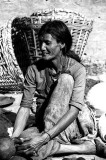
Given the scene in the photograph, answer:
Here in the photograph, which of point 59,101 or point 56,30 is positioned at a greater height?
point 56,30

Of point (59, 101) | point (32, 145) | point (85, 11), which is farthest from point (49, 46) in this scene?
point (85, 11)

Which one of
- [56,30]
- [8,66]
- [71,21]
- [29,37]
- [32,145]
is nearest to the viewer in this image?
[32,145]

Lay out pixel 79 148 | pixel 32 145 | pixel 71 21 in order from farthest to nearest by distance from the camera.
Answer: pixel 71 21, pixel 79 148, pixel 32 145

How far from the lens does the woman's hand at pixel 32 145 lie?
2477mm

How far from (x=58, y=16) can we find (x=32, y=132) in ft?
9.13

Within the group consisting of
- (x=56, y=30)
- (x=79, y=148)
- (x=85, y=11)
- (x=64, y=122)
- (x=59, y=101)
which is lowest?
(x=79, y=148)

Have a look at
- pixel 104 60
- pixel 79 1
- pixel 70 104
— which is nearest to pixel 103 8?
pixel 79 1

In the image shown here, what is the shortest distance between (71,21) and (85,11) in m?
1.40

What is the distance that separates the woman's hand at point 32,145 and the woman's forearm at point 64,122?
0.28 feet

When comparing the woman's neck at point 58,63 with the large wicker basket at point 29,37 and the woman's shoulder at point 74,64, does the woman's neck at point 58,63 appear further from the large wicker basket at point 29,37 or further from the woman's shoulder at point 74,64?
the large wicker basket at point 29,37

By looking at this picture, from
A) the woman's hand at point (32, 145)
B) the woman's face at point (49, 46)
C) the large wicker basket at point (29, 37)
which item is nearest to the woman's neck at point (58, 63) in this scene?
the woman's face at point (49, 46)

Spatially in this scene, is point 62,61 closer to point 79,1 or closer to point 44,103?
point 44,103

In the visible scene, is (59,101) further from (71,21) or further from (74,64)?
(71,21)

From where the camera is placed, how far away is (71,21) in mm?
4973
